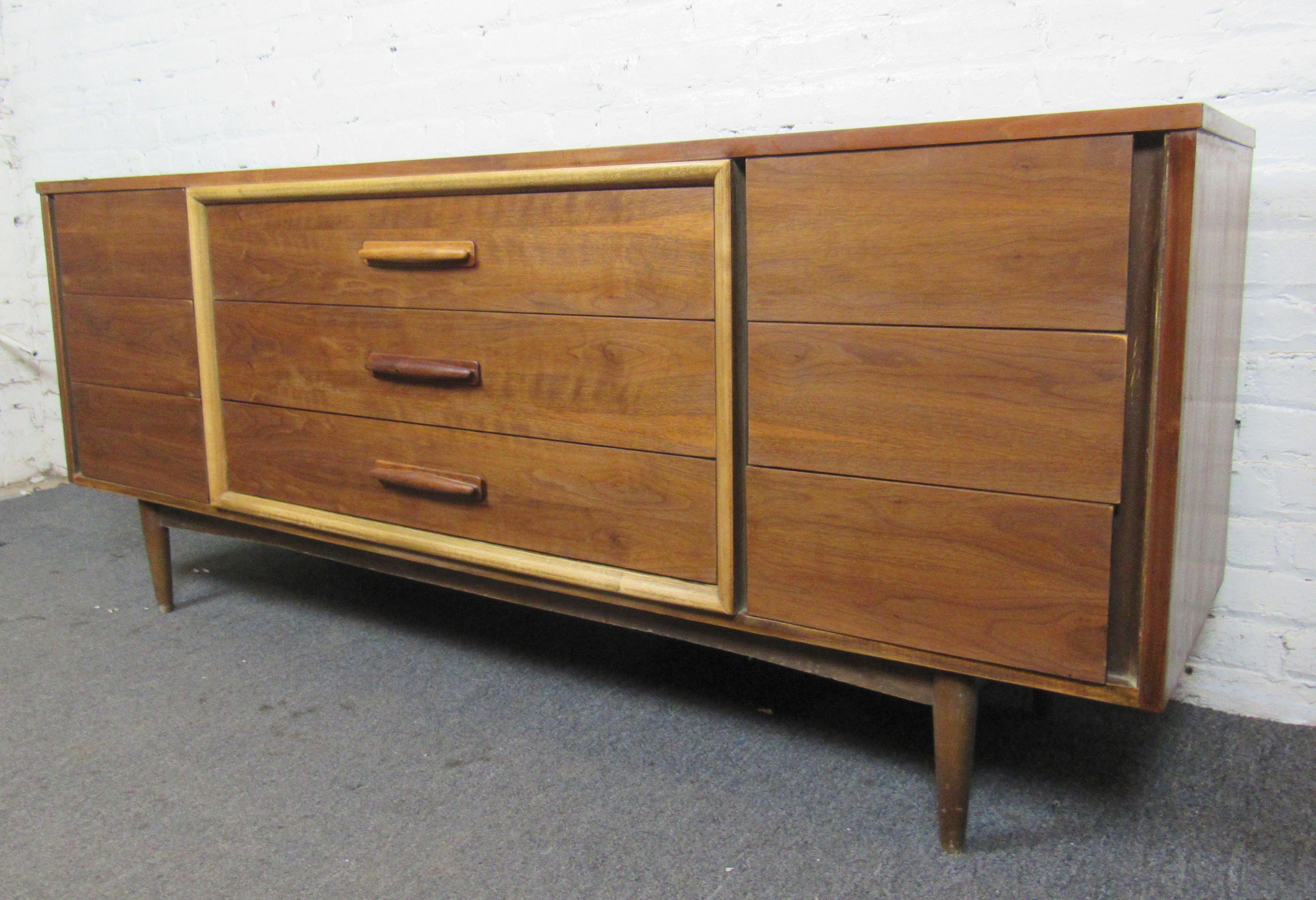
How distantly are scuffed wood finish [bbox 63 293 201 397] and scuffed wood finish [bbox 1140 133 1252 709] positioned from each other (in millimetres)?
1254

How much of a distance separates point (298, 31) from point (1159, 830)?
6.61ft

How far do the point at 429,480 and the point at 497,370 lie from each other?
18cm

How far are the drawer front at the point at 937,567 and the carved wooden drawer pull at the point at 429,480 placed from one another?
375mm

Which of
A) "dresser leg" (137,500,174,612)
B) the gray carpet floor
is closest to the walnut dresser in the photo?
the gray carpet floor

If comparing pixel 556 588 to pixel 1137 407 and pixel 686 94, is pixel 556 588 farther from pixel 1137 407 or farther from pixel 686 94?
pixel 686 94

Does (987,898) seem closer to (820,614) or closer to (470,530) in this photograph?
(820,614)

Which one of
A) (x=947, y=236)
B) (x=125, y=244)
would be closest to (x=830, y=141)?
(x=947, y=236)

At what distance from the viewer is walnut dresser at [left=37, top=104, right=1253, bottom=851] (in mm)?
876

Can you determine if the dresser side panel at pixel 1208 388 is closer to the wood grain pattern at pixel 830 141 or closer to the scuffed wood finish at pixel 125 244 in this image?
the wood grain pattern at pixel 830 141

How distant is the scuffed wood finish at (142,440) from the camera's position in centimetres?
155

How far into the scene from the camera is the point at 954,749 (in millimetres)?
1026

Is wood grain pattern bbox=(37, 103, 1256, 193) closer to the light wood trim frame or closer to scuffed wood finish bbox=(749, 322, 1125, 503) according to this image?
the light wood trim frame

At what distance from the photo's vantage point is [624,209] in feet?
3.57

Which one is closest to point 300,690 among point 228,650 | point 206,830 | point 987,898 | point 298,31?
point 228,650
